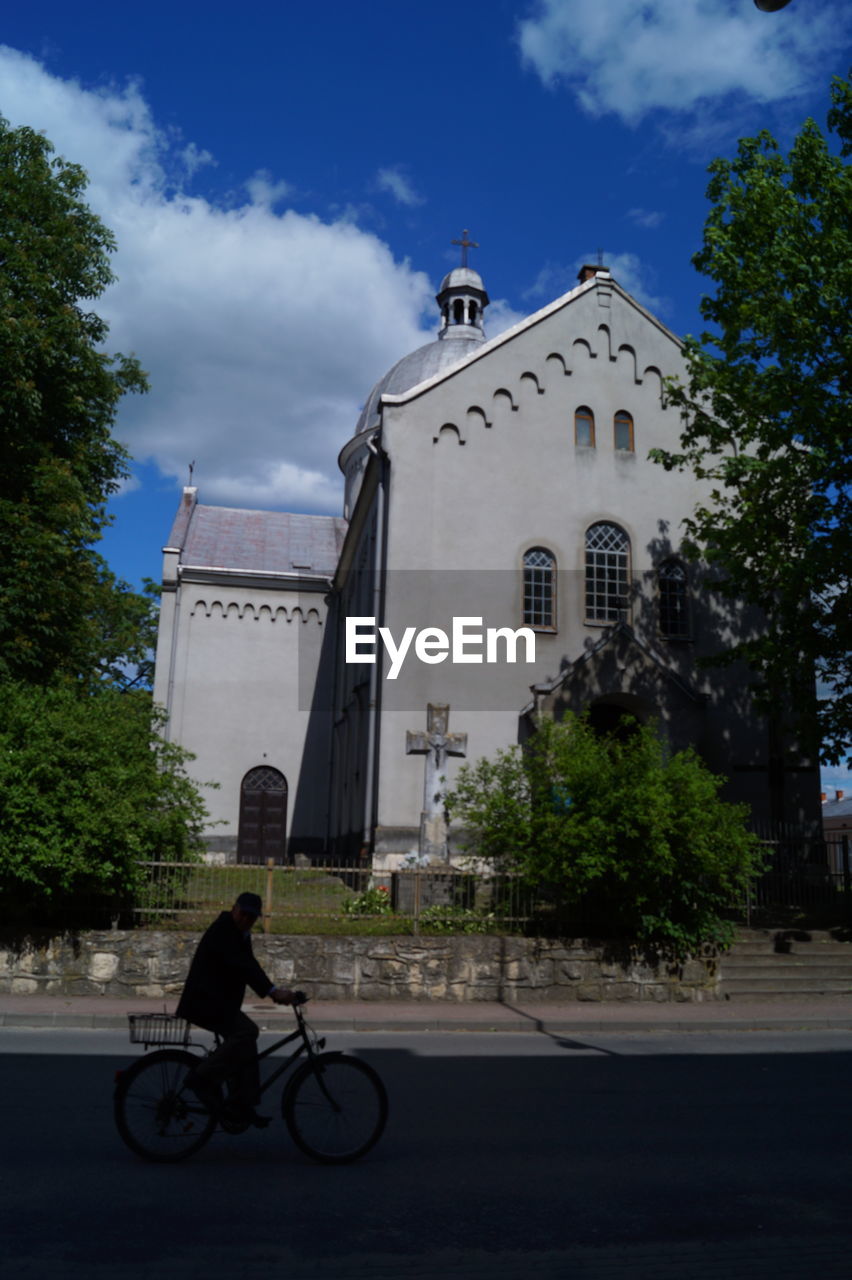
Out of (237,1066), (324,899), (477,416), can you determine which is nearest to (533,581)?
(477,416)

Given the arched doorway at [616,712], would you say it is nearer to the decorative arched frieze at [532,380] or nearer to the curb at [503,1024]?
the decorative arched frieze at [532,380]

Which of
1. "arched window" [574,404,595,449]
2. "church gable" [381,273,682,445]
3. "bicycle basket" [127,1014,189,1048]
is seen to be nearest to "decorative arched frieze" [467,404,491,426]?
"church gable" [381,273,682,445]

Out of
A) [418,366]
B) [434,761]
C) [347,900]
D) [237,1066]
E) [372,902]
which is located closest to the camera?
[237,1066]

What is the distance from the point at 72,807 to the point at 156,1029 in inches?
319

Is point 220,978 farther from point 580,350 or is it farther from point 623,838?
point 580,350

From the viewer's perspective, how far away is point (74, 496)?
21234mm

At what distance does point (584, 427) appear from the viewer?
2525 centimetres

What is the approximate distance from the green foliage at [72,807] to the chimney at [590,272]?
17.1 m

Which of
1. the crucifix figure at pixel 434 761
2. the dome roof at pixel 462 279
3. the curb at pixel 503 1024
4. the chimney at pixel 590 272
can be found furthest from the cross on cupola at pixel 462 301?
the curb at pixel 503 1024

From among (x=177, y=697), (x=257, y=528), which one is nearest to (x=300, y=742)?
(x=177, y=697)

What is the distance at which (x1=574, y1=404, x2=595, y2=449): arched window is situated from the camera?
25.2 metres

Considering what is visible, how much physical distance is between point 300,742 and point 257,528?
10.7 m

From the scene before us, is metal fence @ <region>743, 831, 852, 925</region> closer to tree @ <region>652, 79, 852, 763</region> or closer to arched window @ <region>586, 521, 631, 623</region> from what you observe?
tree @ <region>652, 79, 852, 763</region>

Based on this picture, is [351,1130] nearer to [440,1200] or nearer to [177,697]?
[440,1200]
